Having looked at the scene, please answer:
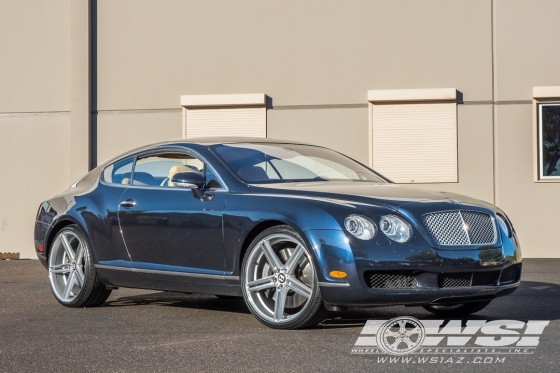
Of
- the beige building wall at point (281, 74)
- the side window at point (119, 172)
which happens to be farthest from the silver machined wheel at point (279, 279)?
the beige building wall at point (281, 74)

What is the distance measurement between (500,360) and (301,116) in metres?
11.0

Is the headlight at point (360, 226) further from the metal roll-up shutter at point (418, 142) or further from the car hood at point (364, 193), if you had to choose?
the metal roll-up shutter at point (418, 142)

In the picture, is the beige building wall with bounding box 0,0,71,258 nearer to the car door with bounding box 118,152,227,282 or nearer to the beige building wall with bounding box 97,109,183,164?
the beige building wall with bounding box 97,109,183,164

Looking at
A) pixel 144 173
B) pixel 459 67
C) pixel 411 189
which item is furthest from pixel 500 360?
pixel 459 67

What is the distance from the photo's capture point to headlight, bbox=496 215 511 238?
7.23 metres

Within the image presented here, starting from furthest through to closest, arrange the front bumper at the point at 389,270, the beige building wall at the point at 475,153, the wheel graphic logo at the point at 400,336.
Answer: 1. the beige building wall at the point at 475,153
2. the front bumper at the point at 389,270
3. the wheel graphic logo at the point at 400,336

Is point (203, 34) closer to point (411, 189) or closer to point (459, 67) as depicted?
point (459, 67)

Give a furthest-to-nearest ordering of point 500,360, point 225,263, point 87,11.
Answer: point 87,11 → point 225,263 → point 500,360

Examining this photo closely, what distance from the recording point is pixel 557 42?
15.8m

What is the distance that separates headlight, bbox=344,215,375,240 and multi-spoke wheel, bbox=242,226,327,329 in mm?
353

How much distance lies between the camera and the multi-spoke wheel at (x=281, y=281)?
22.3ft

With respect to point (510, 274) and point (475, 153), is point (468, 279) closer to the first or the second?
point (510, 274)

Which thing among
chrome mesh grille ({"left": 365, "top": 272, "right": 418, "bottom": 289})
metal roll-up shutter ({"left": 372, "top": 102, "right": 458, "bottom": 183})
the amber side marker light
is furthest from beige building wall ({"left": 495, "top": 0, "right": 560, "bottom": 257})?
the amber side marker light

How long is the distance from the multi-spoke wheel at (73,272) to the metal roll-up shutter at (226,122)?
7.55m
